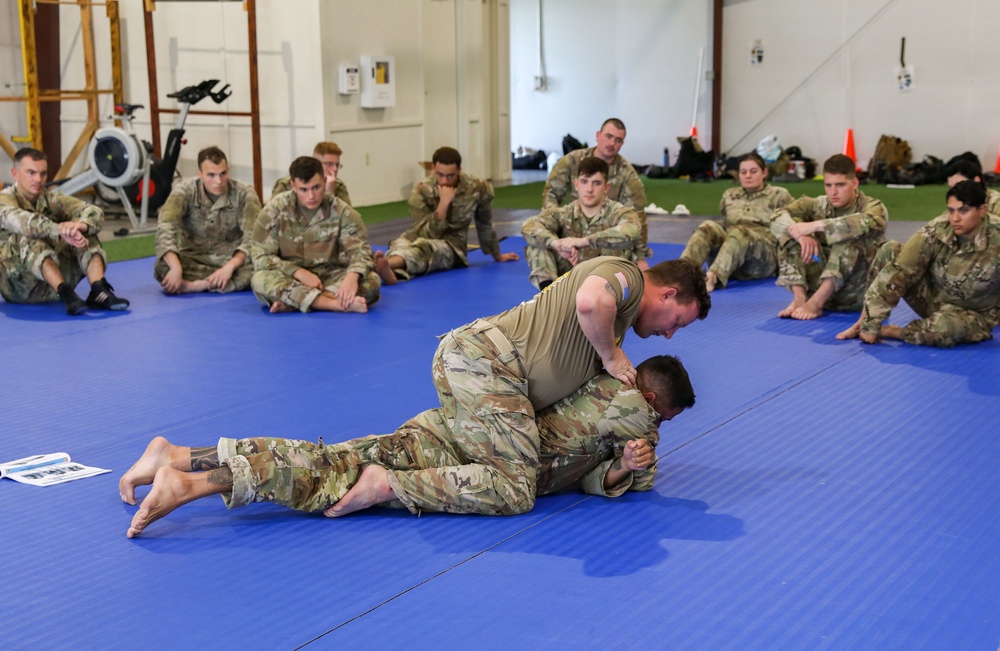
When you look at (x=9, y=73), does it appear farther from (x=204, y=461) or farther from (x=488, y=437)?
(x=488, y=437)

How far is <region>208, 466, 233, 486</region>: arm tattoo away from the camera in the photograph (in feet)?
11.6

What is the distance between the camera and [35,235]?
288 inches

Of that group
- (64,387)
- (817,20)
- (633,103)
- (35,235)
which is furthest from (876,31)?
(64,387)

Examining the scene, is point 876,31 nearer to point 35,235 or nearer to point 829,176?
point 829,176

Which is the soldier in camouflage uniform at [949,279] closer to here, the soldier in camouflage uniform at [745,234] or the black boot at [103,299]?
the soldier in camouflage uniform at [745,234]

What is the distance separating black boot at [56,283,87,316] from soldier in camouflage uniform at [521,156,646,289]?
118 inches

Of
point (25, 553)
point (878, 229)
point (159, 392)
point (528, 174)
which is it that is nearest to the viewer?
point (25, 553)

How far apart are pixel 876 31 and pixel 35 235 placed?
12.6 metres

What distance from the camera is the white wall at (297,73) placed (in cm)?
1265

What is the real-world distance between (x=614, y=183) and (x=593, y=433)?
209 inches

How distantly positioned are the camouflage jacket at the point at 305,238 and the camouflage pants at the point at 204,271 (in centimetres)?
77

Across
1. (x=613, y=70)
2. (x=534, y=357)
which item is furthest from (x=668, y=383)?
(x=613, y=70)

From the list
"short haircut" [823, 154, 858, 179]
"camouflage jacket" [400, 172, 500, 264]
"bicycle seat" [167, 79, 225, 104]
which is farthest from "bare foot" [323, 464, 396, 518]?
"bicycle seat" [167, 79, 225, 104]

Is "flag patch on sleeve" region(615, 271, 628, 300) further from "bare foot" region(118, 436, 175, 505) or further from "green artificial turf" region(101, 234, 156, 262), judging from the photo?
"green artificial turf" region(101, 234, 156, 262)
